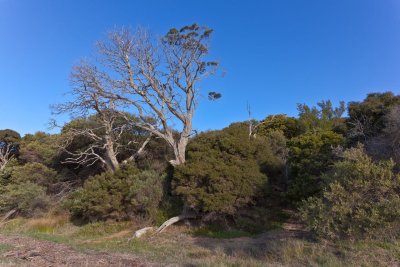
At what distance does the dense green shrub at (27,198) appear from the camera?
20.2 m

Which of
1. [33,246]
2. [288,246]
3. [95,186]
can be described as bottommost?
[288,246]

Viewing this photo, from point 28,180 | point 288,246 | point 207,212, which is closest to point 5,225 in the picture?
point 28,180

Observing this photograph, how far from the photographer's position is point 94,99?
19516mm

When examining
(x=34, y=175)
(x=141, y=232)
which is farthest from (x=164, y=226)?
(x=34, y=175)

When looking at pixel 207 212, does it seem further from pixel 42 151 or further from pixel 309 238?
pixel 42 151

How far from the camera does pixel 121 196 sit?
16953 mm

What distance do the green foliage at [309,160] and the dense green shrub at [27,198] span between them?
558 inches

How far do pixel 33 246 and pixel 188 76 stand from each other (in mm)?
11866

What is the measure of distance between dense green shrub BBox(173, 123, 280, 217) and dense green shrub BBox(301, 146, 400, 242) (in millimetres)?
4945

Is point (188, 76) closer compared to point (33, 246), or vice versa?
point (33, 246)

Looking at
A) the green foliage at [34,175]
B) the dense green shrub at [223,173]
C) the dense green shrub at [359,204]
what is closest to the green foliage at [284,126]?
the dense green shrub at [223,173]

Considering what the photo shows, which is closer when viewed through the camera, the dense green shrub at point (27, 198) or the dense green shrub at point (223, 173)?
the dense green shrub at point (223, 173)

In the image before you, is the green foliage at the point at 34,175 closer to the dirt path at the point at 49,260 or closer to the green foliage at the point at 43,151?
the green foliage at the point at 43,151

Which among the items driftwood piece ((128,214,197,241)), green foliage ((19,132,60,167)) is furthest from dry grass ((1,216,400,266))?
green foliage ((19,132,60,167))
